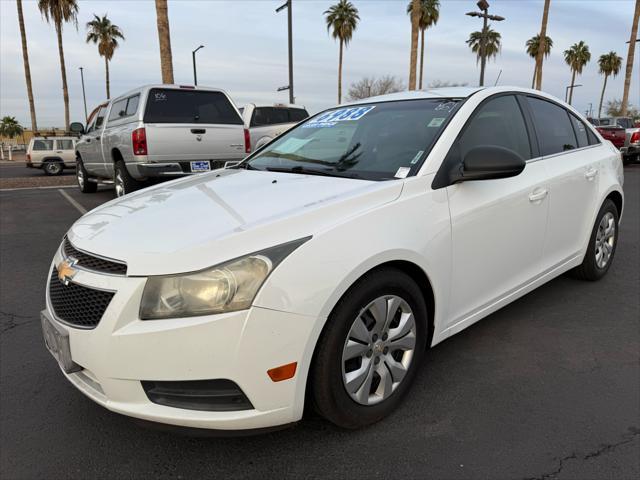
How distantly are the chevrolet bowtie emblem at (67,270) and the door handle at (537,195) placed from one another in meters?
2.65

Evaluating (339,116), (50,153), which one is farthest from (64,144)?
(339,116)

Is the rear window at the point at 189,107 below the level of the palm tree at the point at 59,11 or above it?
below

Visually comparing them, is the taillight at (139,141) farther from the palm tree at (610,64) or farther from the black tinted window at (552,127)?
the palm tree at (610,64)

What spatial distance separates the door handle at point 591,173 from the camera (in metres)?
3.82

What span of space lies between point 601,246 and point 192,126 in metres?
5.92

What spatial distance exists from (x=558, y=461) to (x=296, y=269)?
142 centimetres

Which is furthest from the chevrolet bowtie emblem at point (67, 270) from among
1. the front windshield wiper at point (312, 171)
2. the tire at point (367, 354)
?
the front windshield wiper at point (312, 171)

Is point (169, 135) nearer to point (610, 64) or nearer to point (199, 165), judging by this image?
point (199, 165)

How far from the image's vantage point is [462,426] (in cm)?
236

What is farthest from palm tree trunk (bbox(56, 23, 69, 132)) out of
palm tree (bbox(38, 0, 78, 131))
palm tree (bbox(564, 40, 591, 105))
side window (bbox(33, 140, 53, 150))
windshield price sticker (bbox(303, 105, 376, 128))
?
palm tree (bbox(564, 40, 591, 105))

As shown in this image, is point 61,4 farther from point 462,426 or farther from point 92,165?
point 462,426

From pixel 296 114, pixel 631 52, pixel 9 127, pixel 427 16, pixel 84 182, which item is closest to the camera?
pixel 84 182

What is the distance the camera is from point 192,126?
771cm

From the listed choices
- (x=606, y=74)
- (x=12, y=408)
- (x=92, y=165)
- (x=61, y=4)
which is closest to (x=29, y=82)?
(x=61, y=4)
